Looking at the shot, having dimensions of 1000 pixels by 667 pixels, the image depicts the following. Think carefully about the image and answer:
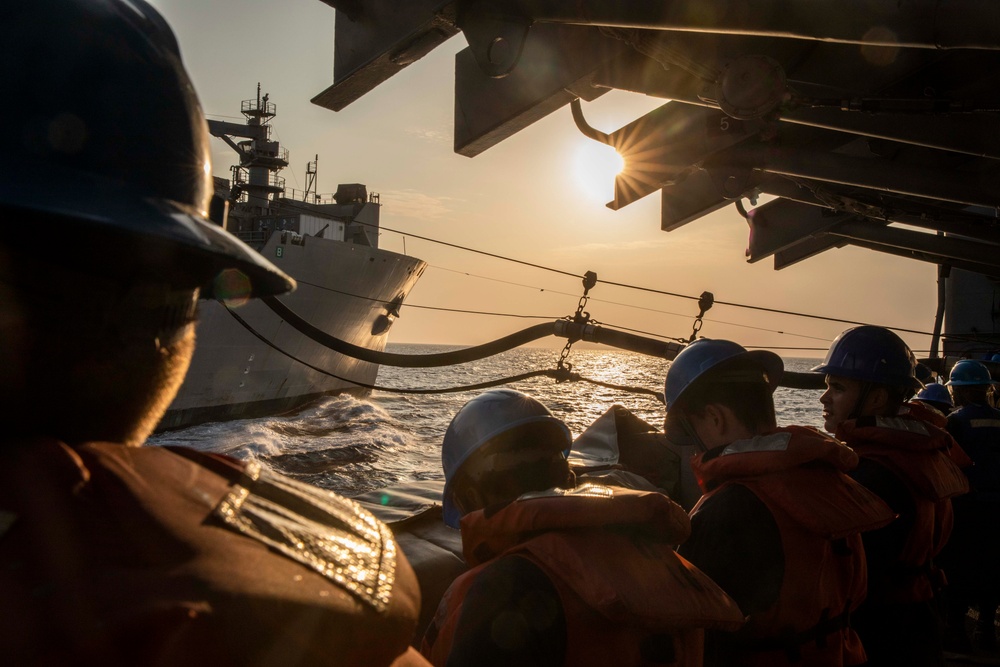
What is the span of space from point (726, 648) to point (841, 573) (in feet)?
1.63

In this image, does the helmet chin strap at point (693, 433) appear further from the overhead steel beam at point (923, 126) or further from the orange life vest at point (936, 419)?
the overhead steel beam at point (923, 126)

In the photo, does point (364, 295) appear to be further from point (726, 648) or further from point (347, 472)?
point (726, 648)

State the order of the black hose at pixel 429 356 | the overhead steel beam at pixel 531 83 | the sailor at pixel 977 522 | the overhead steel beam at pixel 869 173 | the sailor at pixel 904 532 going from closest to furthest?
the sailor at pixel 904 532, the overhead steel beam at pixel 531 83, the overhead steel beam at pixel 869 173, the sailor at pixel 977 522, the black hose at pixel 429 356

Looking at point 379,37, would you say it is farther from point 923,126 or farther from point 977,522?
point 977,522

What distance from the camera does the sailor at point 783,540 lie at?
7.05 ft

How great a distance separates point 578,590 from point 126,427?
110cm

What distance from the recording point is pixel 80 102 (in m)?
0.89

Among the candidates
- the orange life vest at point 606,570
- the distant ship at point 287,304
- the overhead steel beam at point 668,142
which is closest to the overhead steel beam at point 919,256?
the overhead steel beam at point 668,142

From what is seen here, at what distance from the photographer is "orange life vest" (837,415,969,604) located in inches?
110

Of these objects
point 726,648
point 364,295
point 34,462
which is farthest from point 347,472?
point 34,462

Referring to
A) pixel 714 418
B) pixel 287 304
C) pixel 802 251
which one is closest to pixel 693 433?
pixel 714 418

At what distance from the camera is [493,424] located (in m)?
2.38

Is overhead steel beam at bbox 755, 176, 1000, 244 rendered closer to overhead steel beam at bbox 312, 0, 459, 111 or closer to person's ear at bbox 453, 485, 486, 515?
overhead steel beam at bbox 312, 0, 459, 111

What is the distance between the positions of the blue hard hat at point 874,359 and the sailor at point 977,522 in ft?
8.37
